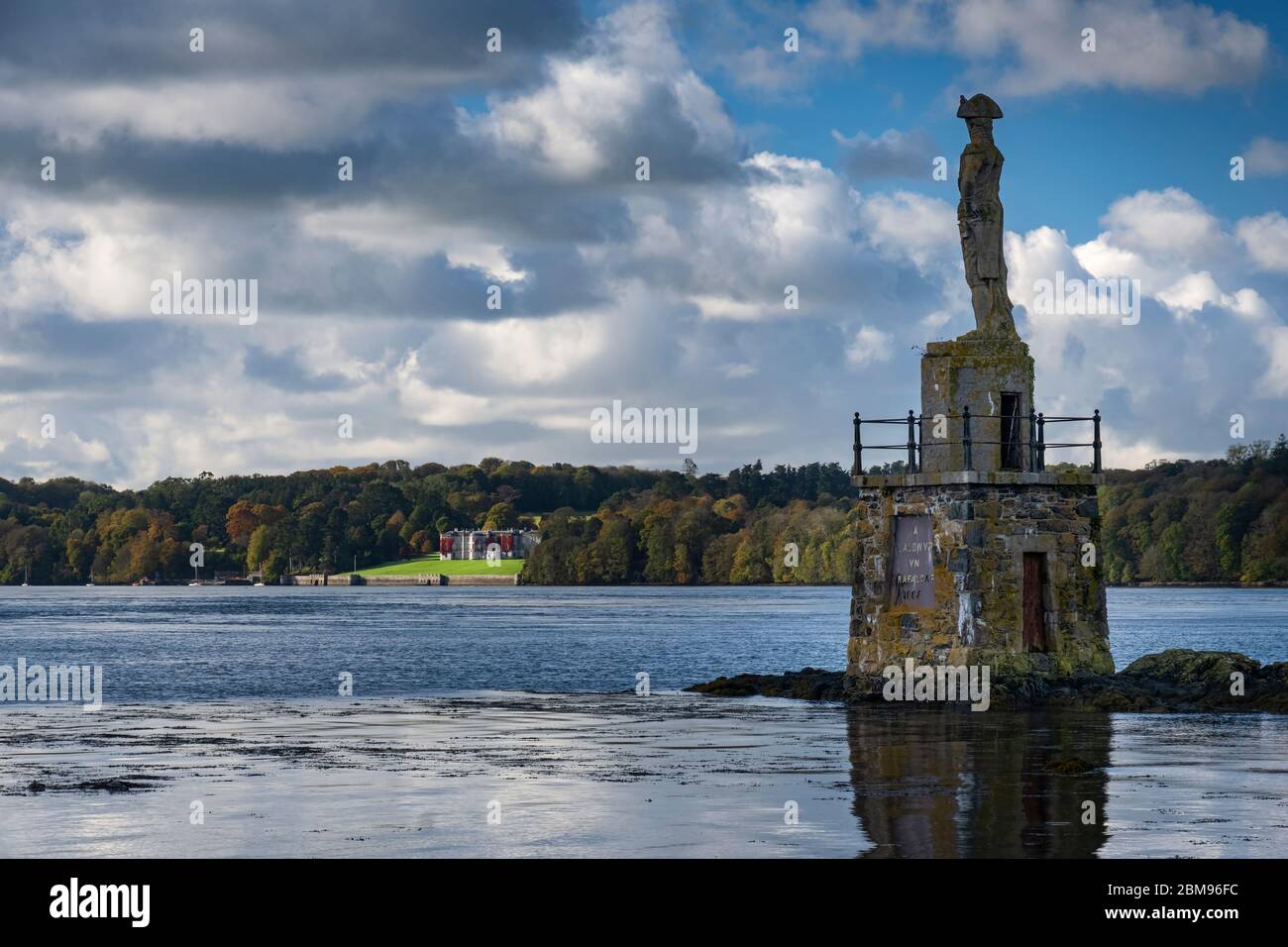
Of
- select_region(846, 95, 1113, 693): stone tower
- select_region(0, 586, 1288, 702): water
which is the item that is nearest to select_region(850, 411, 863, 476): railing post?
select_region(846, 95, 1113, 693): stone tower

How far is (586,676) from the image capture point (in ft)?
172

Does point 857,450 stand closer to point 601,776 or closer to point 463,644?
point 601,776

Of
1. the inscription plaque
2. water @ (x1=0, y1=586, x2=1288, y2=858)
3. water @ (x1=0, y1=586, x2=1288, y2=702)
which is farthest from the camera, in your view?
water @ (x1=0, y1=586, x2=1288, y2=702)

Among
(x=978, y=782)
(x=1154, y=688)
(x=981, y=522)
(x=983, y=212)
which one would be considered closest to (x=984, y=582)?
(x=981, y=522)

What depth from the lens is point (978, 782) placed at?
22281 mm

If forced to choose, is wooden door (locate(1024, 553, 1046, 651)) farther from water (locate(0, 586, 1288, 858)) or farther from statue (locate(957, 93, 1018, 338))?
statue (locate(957, 93, 1018, 338))

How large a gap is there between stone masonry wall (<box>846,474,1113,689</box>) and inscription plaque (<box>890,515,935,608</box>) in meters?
0.11

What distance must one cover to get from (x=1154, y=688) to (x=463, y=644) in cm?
4779

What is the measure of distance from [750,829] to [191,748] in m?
12.1

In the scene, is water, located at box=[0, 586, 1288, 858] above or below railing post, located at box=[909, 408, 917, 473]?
below

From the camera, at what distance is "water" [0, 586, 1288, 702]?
168 feet

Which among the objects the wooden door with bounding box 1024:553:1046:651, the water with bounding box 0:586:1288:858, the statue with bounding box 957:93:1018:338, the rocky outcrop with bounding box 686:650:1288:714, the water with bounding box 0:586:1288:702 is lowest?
the water with bounding box 0:586:1288:702
